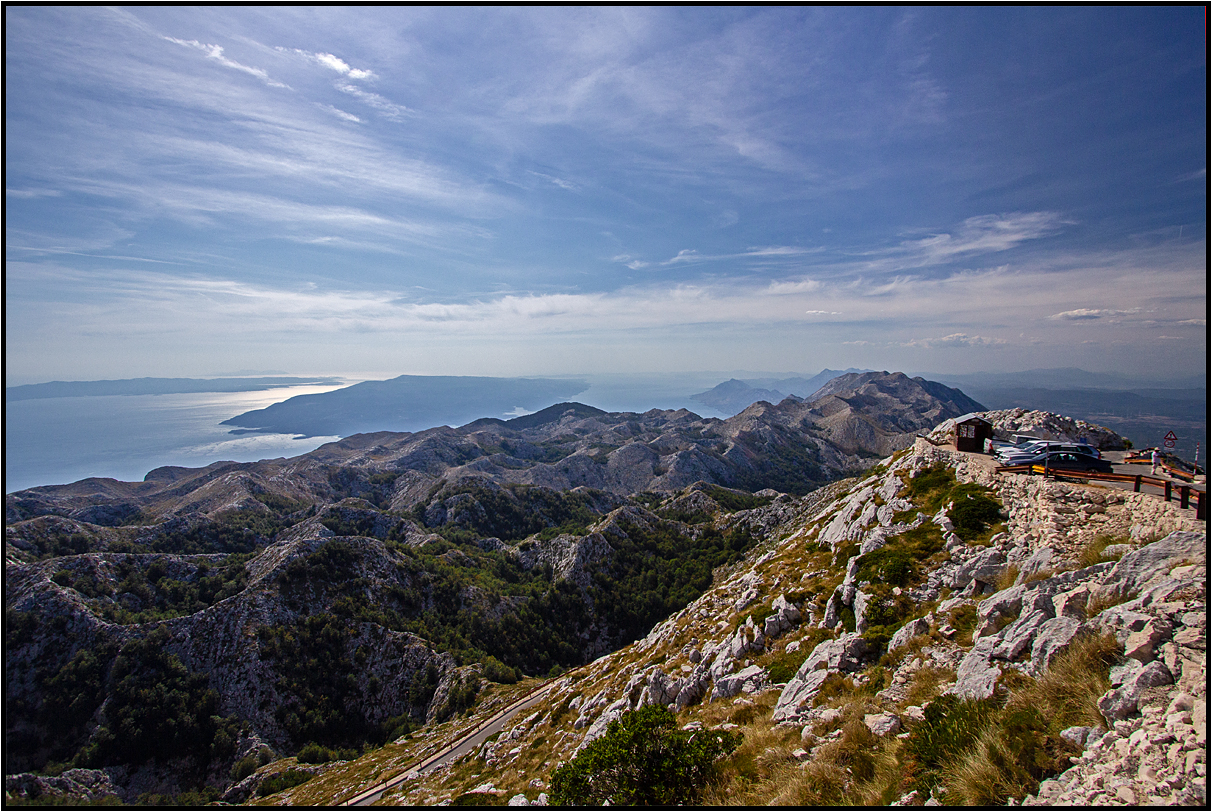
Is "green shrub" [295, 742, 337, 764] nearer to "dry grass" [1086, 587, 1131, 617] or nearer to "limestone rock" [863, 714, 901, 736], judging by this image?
"limestone rock" [863, 714, 901, 736]

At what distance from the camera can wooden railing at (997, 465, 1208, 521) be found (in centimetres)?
1375

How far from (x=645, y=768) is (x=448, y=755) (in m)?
50.3

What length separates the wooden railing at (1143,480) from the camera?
1375 cm

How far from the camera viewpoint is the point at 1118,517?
612 inches

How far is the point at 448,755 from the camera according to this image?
164ft

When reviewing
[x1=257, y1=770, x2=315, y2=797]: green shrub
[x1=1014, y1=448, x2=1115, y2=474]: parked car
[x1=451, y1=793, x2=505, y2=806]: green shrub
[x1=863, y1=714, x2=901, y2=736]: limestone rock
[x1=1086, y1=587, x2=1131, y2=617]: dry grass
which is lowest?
[x1=257, y1=770, x2=315, y2=797]: green shrub

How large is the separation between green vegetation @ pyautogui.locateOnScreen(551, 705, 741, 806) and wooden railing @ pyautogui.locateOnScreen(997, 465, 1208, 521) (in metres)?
16.6

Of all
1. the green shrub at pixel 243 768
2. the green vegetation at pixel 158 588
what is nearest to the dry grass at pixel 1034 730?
the green shrub at pixel 243 768

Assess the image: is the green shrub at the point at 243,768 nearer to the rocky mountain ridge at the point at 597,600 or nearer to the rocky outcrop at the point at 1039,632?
the rocky mountain ridge at the point at 597,600

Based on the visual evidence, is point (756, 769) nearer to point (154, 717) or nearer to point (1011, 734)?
point (1011, 734)

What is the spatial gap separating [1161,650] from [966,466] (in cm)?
1949

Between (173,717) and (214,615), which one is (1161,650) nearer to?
(173,717)

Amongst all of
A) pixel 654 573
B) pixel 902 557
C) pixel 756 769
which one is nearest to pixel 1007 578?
pixel 902 557

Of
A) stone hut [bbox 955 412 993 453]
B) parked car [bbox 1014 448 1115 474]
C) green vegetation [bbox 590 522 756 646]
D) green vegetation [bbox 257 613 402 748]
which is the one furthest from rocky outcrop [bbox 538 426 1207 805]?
green vegetation [bbox 590 522 756 646]
